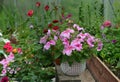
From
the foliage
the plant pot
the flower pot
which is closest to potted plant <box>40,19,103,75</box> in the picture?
the flower pot

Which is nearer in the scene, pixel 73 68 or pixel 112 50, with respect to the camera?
pixel 73 68

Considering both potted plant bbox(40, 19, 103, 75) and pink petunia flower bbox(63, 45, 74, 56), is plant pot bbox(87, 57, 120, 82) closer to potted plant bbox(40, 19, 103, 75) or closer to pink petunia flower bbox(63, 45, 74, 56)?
potted plant bbox(40, 19, 103, 75)

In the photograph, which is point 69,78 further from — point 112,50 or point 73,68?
point 112,50

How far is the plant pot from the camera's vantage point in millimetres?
2965

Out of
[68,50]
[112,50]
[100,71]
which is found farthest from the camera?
Answer: [112,50]

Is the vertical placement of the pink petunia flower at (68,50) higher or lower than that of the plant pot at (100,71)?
higher

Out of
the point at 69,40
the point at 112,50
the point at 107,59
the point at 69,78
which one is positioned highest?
→ the point at 69,40

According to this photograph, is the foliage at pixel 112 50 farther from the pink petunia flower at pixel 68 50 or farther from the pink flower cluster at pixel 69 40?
the pink petunia flower at pixel 68 50

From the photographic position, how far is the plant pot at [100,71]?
297 cm

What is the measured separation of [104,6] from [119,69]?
10.8 feet

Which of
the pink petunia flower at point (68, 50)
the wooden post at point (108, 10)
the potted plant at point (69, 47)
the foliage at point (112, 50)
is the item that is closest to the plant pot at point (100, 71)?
the foliage at point (112, 50)

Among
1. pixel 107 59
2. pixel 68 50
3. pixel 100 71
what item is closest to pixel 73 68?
pixel 68 50

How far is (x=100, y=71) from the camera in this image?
330 centimetres

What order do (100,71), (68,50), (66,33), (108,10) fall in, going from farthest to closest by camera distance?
(108,10), (100,71), (66,33), (68,50)
